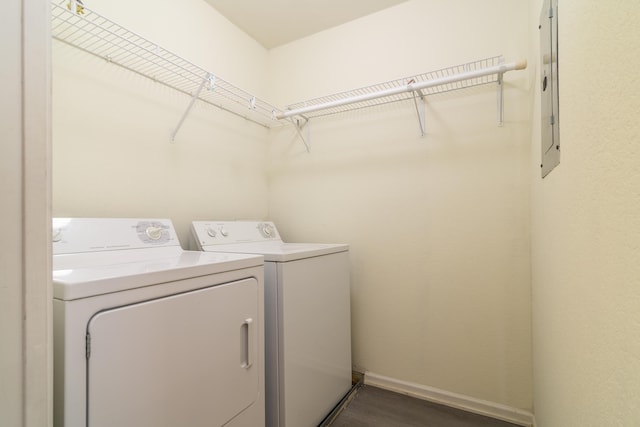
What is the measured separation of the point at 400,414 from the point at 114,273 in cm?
167

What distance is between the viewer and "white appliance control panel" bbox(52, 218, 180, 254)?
1180 mm

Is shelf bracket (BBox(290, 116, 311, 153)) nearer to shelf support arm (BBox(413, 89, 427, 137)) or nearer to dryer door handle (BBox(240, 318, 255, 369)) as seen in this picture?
shelf support arm (BBox(413, 89, 427, 137))

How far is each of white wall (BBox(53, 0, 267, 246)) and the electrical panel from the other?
1.79 m

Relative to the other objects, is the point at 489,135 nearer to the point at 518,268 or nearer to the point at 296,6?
the point at 518,268

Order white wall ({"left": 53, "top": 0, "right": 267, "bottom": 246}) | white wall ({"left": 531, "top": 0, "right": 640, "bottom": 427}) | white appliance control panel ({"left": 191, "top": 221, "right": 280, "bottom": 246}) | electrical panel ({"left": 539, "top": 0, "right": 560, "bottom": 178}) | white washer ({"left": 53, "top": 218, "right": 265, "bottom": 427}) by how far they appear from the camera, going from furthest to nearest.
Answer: white appliance control panel ({"left": 191, "top": 221, "right": 280, "bottom": 246}) → white wall ({"left": 53, "top": 0, "right": 267, "bottom": 246}) → electrical panel ({"left": 539, "top": 0, "right": 560, "bottom": 178}) → white washer ({"left": 53, "top": 218, "right": 265, "bottom": 427}) → white wall ({"left": 531, "top": 0, "right": 640, "bottom": 427})

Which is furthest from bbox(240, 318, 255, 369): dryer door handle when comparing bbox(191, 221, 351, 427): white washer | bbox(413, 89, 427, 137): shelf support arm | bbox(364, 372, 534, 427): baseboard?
bbox(413, 89, 427, 137): shelf support arm

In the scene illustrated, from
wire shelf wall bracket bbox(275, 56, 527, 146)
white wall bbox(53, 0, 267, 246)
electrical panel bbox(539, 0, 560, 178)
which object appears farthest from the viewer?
wire shelf wall bracket bbox(275, 56, 527, 146)

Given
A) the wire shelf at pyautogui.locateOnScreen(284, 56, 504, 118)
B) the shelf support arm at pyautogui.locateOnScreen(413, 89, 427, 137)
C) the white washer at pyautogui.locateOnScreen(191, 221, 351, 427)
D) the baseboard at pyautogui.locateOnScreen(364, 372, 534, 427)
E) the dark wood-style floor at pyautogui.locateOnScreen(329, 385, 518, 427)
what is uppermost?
the wire shelf at pyautogui.locateOnScreen(284, 56, 504, 118)

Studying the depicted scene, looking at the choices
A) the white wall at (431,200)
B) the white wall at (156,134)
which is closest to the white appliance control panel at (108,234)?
the white wall at (156,134)

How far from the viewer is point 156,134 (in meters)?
1.68

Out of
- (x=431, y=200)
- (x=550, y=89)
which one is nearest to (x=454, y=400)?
(x=431, y=200)

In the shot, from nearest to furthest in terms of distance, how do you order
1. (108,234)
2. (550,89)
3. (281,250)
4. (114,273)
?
(114,273) → (550,89) → (108,234) → (281,250)

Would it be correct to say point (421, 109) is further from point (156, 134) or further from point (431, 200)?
point (156, 134)

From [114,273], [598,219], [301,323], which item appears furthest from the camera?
[301,323]
